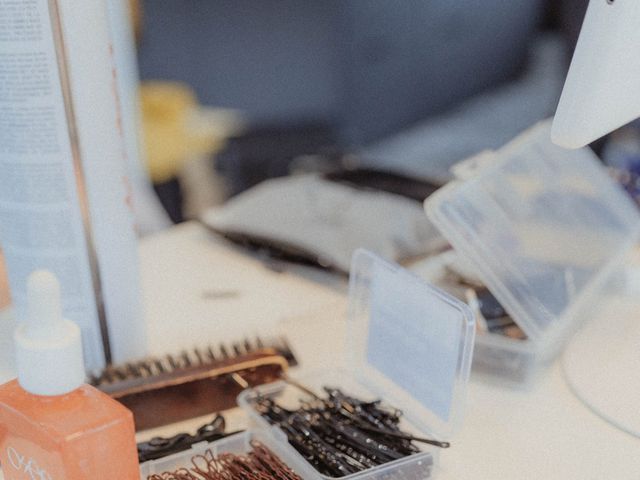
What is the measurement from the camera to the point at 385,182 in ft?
2.33

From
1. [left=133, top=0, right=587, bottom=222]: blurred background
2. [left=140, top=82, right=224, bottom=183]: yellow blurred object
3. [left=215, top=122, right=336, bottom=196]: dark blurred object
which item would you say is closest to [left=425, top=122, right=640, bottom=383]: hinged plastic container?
[left=133, top=0, right=587, bottom=222]: blurred background

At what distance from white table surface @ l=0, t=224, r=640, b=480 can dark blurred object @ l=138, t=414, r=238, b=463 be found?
3cm

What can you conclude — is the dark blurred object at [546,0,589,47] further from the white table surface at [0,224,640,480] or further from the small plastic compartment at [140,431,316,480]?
the small plastic compartment at [140,431,316,480]

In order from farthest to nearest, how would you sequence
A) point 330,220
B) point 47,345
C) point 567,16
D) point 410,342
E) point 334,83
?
point 334,83 < point 567,16 < point 330,220 < point 410,342 < point 47,345

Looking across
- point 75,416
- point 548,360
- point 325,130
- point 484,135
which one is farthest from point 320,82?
point 75,416

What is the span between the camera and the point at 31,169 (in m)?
0.38

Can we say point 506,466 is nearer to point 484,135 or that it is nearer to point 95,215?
point 95,215

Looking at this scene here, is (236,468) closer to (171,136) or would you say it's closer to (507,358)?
(507,358)

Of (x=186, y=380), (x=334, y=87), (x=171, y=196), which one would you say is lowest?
(x=171, y=196)

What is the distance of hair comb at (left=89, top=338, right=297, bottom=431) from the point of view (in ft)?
1.31

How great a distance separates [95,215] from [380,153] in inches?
28.1

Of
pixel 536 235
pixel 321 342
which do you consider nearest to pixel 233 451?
pixel 321 342

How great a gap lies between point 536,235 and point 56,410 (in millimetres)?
318

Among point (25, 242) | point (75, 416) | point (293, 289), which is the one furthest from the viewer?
point (293, 289)
